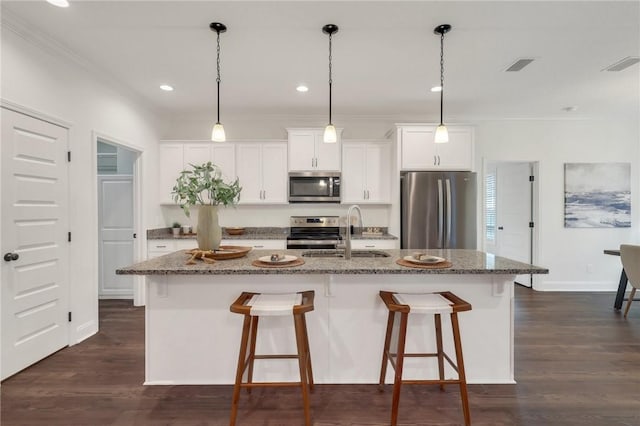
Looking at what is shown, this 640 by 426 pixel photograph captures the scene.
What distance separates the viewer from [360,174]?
4359 mm

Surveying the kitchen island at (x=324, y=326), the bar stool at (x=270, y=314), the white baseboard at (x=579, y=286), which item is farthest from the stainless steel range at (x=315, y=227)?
the white baseboard at (x=579, y=286)

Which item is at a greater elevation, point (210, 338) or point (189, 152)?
point (189, 152)

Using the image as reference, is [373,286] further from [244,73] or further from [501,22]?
[244,73]

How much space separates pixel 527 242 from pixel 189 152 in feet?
17.1

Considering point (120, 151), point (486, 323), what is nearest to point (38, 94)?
point (120, 151)

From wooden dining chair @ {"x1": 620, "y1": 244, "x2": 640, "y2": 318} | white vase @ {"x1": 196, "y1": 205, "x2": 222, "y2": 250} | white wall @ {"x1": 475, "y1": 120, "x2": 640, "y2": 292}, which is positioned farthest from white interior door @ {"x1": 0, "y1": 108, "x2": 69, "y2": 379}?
wooden dining chair @ {"x1": 620, "y1": 244, "x2": 640, "y2": 318}

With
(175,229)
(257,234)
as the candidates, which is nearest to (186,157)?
(175,229)

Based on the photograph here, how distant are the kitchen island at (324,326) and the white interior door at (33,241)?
1073mm

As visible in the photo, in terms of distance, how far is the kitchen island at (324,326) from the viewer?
2094mm

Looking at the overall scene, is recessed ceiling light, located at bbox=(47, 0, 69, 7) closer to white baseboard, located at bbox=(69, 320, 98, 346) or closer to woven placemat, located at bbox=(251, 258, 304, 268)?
woven placemat, located at bbox=(251, 258, 304, 268)

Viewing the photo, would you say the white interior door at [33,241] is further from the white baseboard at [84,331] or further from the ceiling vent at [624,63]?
the ceiling vent at [624,63]

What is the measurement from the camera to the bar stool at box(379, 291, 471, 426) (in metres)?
1.69

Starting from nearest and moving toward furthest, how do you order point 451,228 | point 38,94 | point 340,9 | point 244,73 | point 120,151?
point 340,9
point 38,94
point 244,73
point 451,228
point 120,151

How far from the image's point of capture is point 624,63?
9.46 ft
